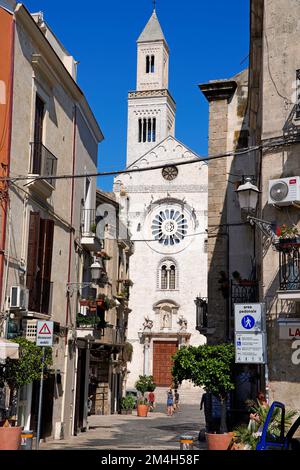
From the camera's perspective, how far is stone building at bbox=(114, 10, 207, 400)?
52844 millimetres

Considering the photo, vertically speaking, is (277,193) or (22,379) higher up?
(277,193)

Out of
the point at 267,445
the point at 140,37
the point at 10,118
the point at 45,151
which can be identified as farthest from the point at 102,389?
the point at 140,37

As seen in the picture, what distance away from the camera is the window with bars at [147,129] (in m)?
76.1

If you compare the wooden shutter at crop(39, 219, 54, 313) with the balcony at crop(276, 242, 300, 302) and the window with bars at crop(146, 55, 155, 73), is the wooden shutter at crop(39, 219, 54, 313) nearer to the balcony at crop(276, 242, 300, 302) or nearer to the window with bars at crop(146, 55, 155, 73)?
the balcony at crop(276, 242, 300, 302)

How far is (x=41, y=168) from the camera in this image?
17344 mm

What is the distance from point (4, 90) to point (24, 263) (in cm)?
403

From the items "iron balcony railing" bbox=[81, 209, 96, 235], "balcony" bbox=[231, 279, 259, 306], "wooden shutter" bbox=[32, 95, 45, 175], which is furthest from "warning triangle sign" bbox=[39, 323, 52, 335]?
"iron balcony railing" bbox=[81, 209, 96, 235]

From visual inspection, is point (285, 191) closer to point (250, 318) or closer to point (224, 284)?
point (250, 318)

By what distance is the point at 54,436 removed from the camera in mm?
19250

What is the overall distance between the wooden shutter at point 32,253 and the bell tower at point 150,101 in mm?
55539

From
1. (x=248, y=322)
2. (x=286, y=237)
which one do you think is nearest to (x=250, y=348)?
(x=248, y=322)

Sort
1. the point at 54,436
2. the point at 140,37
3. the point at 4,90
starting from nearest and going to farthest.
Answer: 1. the point at 4,90
2. the point at 54,436
3. the point at 140,37

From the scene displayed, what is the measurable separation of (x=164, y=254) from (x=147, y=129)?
2534 centimetres

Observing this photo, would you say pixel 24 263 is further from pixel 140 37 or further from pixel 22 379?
pixel 140 37
